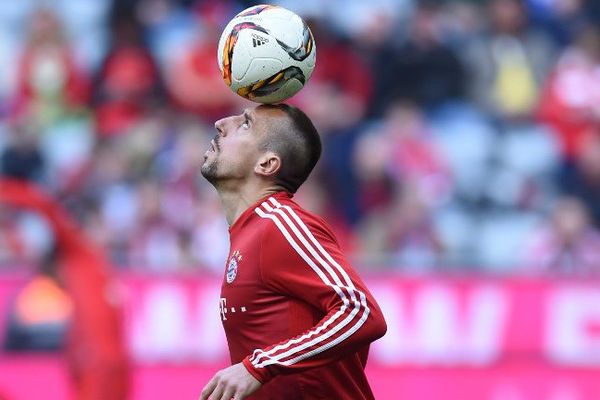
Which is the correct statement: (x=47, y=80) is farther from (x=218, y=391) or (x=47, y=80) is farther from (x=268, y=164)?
(x=218, y=391)

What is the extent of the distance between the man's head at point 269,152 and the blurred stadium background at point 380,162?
165 inches

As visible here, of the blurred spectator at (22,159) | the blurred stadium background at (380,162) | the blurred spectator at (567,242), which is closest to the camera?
the blurred stadium background at (380,162)

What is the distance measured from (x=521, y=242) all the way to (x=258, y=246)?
7.22m

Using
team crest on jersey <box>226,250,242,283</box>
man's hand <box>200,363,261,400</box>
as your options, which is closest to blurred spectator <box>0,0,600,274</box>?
team crest on jersey <box>226,250,242,283</box>

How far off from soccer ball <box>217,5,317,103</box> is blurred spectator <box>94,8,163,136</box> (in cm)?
716

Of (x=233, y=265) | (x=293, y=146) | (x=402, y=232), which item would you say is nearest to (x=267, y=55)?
(x=293, y=146)

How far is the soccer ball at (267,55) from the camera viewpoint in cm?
488

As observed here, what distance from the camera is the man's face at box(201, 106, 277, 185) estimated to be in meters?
4.82

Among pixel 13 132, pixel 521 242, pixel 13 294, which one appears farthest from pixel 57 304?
pixel 521 242

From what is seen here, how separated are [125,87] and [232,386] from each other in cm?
840

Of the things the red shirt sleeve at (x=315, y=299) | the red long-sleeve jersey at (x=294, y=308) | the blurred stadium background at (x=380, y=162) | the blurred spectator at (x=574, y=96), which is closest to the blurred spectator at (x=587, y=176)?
the blurred stadium background at (x=380, y=162)

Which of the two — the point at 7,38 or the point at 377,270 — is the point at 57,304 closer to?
the point at 377,270

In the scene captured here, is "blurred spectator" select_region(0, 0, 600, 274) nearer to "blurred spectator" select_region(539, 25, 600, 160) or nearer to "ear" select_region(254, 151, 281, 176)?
"blurred spectator" select_region(539, 25, 600, 160)

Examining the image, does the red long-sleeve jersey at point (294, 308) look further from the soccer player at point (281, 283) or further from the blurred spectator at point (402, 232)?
the blurred spectator at point (402, 232)
